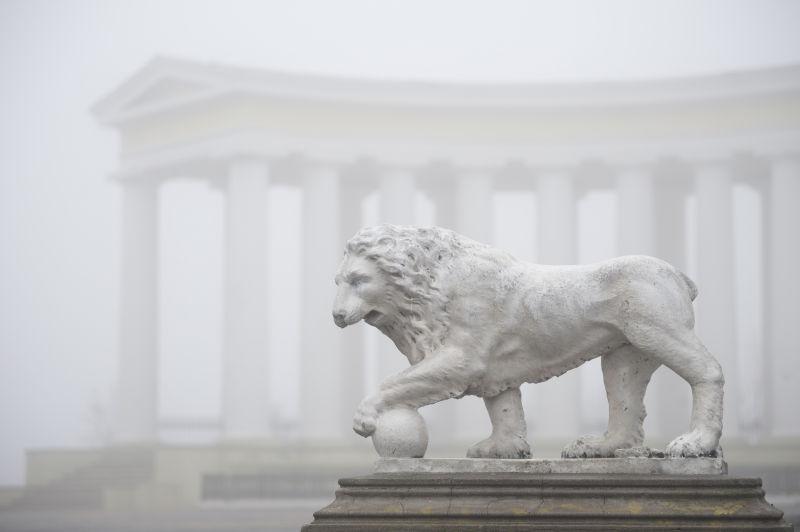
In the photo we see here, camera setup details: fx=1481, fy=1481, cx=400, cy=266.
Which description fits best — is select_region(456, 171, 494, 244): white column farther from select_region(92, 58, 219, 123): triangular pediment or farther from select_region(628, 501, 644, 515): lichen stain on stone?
select_region(628, 501, 644, 515): lichen stain on stone

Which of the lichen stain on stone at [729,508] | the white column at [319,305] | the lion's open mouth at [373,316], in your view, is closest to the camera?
the lichen stain on stone at [729,508]

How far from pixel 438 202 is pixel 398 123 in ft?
12.3

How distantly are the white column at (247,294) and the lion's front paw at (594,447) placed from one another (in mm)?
30002

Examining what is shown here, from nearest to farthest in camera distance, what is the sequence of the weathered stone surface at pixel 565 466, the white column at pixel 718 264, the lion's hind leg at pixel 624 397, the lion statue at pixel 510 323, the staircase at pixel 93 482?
the weathered stone surface at pixel 565 466 → the lion statue at pixel 510 323 → the lion's hind leg at pixel 624 397 → the staircase at pixel 93 482 → the white column at pixel 718 264

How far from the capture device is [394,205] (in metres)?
40.6

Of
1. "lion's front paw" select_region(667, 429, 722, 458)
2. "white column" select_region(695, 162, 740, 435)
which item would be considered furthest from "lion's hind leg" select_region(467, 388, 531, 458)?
"white column" select_region(695, 162, 740, 435)

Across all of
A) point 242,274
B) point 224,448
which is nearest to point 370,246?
point 224,448

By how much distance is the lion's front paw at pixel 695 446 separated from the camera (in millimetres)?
9484

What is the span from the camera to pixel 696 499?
903 centimetres

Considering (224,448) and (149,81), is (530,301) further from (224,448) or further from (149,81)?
(149,81)

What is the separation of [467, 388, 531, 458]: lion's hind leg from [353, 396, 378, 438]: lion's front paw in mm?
727

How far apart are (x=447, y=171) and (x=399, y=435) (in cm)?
3231

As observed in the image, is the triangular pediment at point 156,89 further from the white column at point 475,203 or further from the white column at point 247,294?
the white column at point 475,203

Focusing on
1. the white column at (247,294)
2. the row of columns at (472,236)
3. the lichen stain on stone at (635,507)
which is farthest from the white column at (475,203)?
A: the lichen stain on stone at (635,507)
